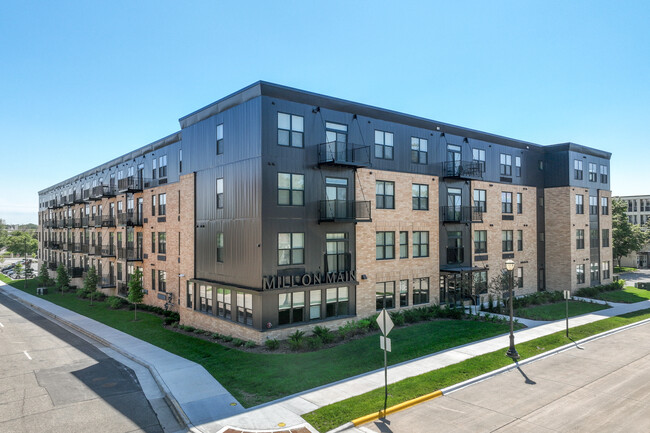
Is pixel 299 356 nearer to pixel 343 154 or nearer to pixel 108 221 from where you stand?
pixel 343 154

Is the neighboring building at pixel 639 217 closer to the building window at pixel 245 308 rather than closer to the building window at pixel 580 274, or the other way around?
the building window at pixel 580 274

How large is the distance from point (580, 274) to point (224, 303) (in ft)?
105

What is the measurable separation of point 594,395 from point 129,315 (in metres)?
28.7

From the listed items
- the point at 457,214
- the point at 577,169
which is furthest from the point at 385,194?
the point at 577,169

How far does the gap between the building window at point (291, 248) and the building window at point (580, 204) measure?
28836mm

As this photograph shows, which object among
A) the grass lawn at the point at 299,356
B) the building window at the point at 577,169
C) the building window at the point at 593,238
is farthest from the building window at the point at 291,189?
the building window at the point at 593,238

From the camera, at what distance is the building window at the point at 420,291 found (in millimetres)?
26750

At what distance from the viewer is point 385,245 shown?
2531cm

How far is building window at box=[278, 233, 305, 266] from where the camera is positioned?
2062 cm

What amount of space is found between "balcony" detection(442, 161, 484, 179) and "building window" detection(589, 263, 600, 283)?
55.8ft

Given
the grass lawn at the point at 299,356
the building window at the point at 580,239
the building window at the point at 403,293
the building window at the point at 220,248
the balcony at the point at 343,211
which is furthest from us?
the building window at the point at 580,239

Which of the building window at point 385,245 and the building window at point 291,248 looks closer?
the building window at point 291,248

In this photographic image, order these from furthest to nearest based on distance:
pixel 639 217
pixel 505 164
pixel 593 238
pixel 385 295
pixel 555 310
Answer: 1. pixel 639 217
2. pixel 593 238
3. pixel 505 164
4. pixel 555 310
5. pixel 385 295

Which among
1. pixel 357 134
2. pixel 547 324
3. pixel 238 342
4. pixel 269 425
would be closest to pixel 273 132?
pixel 357 134
